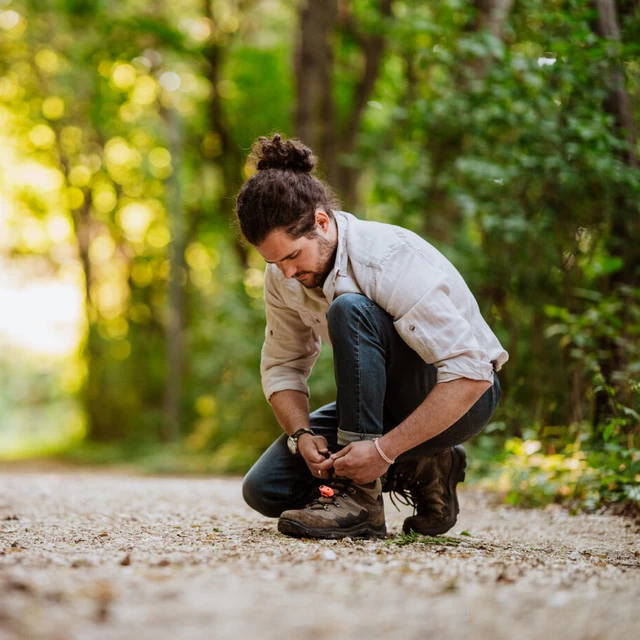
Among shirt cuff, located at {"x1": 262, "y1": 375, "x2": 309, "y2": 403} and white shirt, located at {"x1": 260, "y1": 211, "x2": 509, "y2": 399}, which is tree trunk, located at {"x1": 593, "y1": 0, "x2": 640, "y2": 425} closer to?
white shirt, located at {"x1": 260, "y1": 211, "x2": 509, "y2": 399}

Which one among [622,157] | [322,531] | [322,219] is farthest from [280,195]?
[622,157]

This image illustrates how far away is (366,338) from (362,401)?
209 millimetres

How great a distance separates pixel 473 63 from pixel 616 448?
4.87m

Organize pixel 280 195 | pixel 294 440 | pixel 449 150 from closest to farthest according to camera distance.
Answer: pixel 280 195 < pixel 294 440 < pixel 449 150

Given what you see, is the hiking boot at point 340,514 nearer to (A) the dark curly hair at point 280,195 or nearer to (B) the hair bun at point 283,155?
(A) the dark curly hair at point 280,195

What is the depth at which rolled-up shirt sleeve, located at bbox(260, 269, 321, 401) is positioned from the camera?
3.22 m

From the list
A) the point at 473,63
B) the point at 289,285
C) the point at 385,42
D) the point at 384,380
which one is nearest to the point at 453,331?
the point at 384,380

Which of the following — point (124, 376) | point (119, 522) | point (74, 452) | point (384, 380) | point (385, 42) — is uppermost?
point (385, 42)

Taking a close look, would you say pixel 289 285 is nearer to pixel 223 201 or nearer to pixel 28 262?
pixel 223 201

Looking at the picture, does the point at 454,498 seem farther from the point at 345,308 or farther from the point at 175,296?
the point at 175,296

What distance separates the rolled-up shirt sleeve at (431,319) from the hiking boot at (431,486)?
23.0 inches

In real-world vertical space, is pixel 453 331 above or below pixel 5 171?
below

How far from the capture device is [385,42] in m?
13.1

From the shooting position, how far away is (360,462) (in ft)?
9.10
